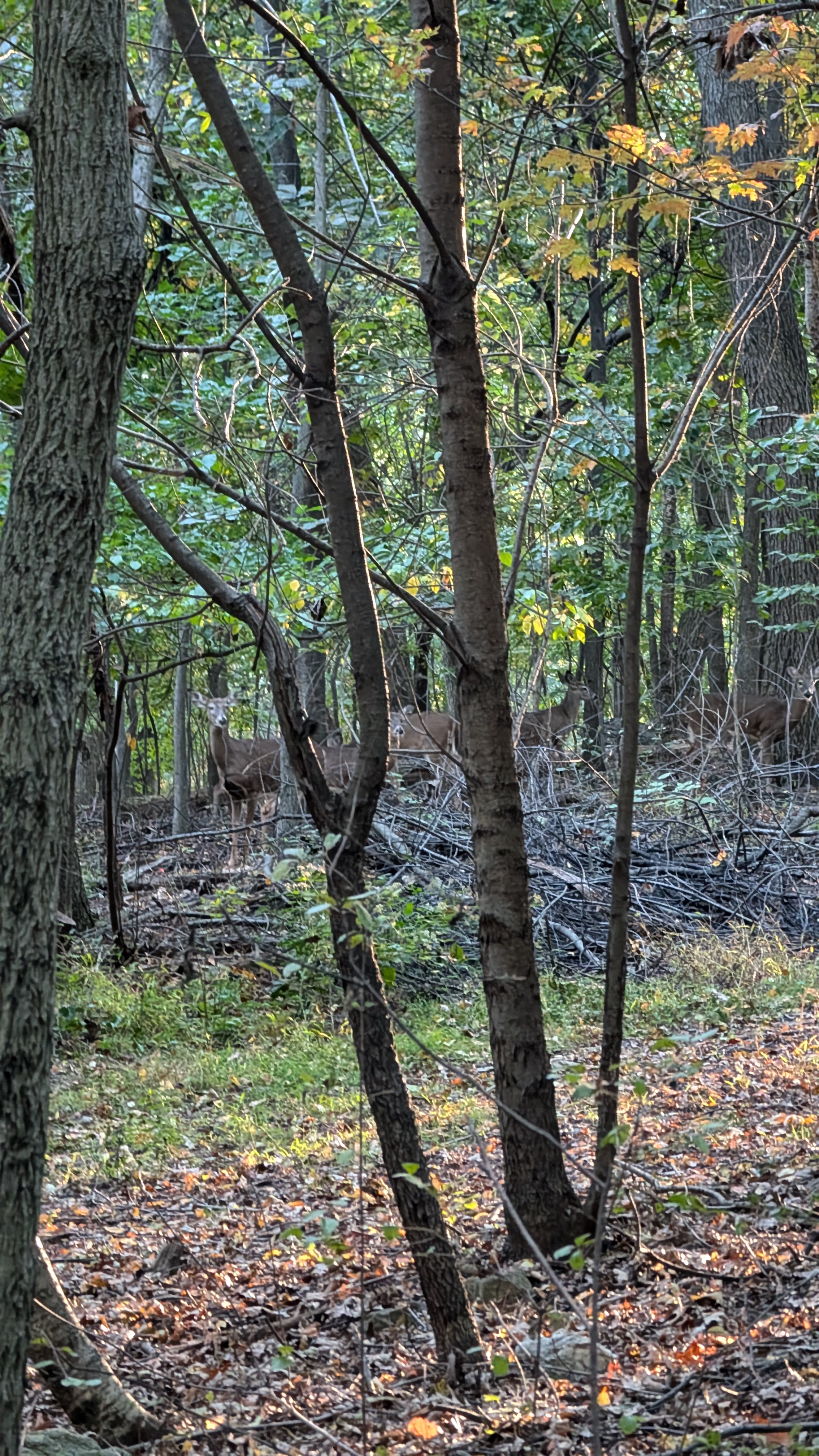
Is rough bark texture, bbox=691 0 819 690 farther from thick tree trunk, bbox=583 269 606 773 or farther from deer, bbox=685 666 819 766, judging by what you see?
thick tree trunk, bbox=583 269 606 773

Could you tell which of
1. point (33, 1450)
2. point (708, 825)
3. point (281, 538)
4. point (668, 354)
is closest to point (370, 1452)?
point (33, 1450)

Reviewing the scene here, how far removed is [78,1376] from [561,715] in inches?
714

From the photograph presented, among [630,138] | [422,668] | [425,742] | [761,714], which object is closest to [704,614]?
[761,714]

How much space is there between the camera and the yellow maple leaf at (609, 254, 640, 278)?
4648 millimetres

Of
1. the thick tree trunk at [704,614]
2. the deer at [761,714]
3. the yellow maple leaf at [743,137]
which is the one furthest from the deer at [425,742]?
the yellow maple leaf at [743,137]

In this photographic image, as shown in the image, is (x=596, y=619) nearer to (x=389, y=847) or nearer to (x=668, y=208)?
(x=389, y=847)

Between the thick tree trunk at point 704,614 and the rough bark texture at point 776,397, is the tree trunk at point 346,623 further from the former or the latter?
the thick tree trunk at point 704,614

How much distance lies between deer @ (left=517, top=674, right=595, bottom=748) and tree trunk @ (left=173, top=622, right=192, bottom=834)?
174 inches

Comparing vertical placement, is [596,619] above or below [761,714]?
above

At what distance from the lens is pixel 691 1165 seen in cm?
548

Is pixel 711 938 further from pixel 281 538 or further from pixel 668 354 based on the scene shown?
pixel 668 354

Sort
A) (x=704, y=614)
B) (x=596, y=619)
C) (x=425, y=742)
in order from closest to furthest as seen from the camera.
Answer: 1. (x=425, y=742)
2. (x=596, y=619)
3. (x=704, y=614)

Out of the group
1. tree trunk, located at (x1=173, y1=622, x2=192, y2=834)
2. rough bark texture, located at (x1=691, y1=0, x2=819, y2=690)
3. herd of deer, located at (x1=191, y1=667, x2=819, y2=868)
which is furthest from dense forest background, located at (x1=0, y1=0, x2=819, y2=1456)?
tree trunk, located at (x1=173, y1=622, x2=192, y2=834)

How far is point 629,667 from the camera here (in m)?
4.66
